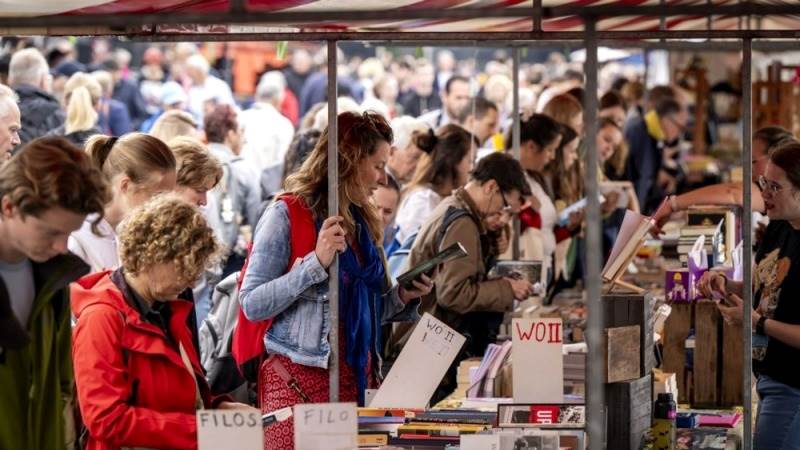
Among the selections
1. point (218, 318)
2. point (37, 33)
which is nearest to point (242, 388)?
point (218, 318)

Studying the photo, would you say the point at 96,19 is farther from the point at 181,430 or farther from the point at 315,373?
the point at 315,373

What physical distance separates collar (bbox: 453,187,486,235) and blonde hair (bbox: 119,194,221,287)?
8.70 feet

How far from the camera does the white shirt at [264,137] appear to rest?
12109 millimetres

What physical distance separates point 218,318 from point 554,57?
71.6ft

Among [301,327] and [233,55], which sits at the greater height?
[233,55]

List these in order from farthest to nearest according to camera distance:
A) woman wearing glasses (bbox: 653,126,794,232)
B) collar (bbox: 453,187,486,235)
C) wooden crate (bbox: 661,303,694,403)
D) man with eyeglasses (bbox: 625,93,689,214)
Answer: man with eyeglasses (bbox: 625,93,689,214)
collar (bbox: 453,187,486,235)
wooden crate (bbox: 661,303,694,403)
woman wearing glasses (bbox: 653,126,794,232)

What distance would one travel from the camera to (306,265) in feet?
16.5

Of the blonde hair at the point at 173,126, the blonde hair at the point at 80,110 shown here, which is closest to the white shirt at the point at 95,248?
the blonde hair at the point at 173,126

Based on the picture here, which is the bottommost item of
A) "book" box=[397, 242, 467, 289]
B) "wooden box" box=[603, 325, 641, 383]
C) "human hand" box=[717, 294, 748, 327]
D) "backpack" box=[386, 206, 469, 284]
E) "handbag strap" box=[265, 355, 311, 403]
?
"handbag strap" box=[265, 355, 311, 403]

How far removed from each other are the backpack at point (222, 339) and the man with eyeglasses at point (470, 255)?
0.79 metres

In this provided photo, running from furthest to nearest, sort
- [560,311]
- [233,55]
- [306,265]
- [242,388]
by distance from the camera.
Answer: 1. [233,55]
2. [560,311]
3. [242,388]
4. [306,265]

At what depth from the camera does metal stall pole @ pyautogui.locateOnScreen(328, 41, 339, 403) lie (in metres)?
4.97

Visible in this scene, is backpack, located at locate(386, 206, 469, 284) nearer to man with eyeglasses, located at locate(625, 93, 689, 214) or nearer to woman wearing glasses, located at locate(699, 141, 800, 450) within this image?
woman wearing glasses, located at locate(699, 141, 800, 450)

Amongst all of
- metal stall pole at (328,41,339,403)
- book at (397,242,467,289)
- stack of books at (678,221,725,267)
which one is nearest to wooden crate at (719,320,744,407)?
stack of books at (678,221,725,267)
